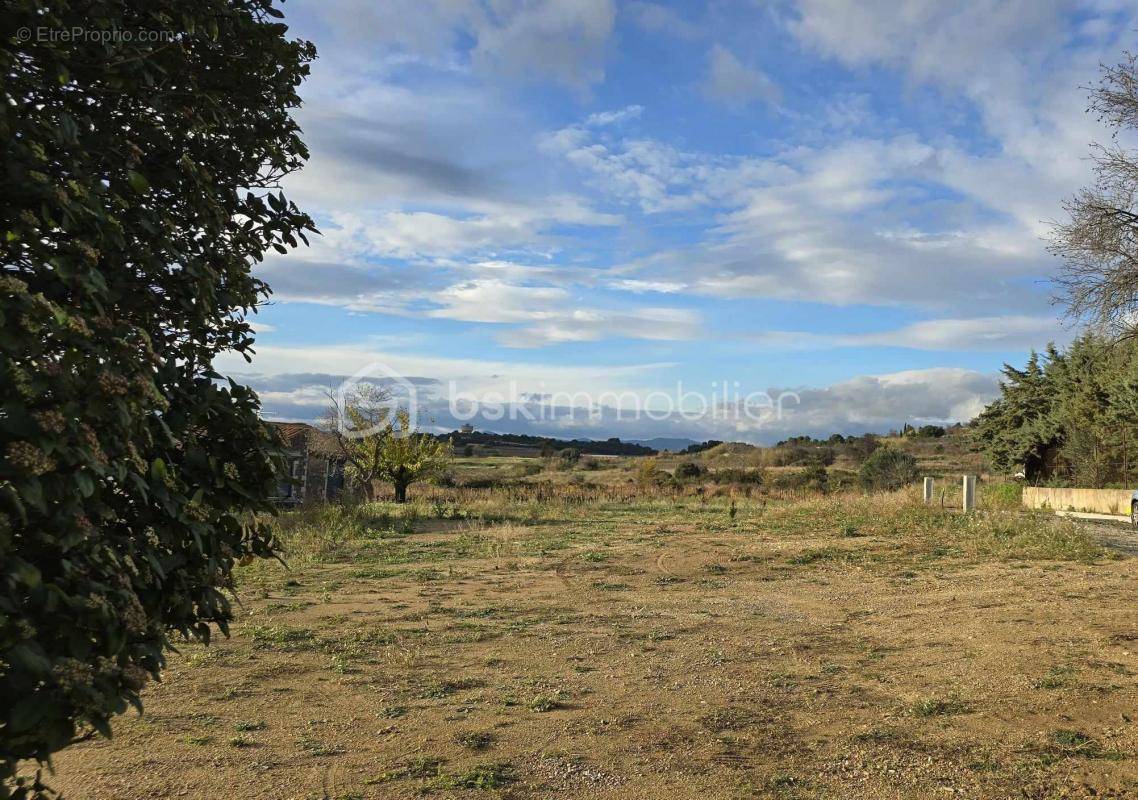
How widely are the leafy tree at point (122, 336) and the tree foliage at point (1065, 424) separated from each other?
23959 mm

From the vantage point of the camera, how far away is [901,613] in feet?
29.9

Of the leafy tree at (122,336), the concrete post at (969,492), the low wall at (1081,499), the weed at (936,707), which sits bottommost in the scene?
the weed at (936,707)

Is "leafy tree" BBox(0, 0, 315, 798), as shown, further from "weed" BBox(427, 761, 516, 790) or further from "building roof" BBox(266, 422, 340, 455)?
"building roof" BBox(266, 422, 340, 455)

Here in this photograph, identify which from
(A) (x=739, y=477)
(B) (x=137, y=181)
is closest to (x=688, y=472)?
(A) (x=739, y=477)

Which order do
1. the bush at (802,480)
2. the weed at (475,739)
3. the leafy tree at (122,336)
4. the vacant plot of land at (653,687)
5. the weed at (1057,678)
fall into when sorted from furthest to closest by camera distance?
the bush at (802,480)
the weed at (1057,678)
the weed at (475,739)
the vacant plot of land at (653,687)
the leafy tree at (122,336)

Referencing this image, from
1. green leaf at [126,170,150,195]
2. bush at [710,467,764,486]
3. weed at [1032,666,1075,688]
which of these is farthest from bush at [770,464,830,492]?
green leaf at [126,170,150,195]

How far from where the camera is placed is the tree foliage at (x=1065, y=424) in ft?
87.4

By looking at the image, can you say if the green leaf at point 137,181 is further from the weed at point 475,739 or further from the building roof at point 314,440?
the building roof at point 314,440

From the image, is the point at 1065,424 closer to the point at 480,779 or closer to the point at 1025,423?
the point at 1025,423

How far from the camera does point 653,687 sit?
634 cm

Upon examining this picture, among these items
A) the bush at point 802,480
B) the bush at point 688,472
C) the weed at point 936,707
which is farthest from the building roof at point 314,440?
the weed at point 936,707

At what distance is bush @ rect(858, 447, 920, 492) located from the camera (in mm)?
33062

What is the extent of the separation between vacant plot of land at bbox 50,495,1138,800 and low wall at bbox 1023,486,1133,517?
13.9 m

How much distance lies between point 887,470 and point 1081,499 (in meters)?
8.86
